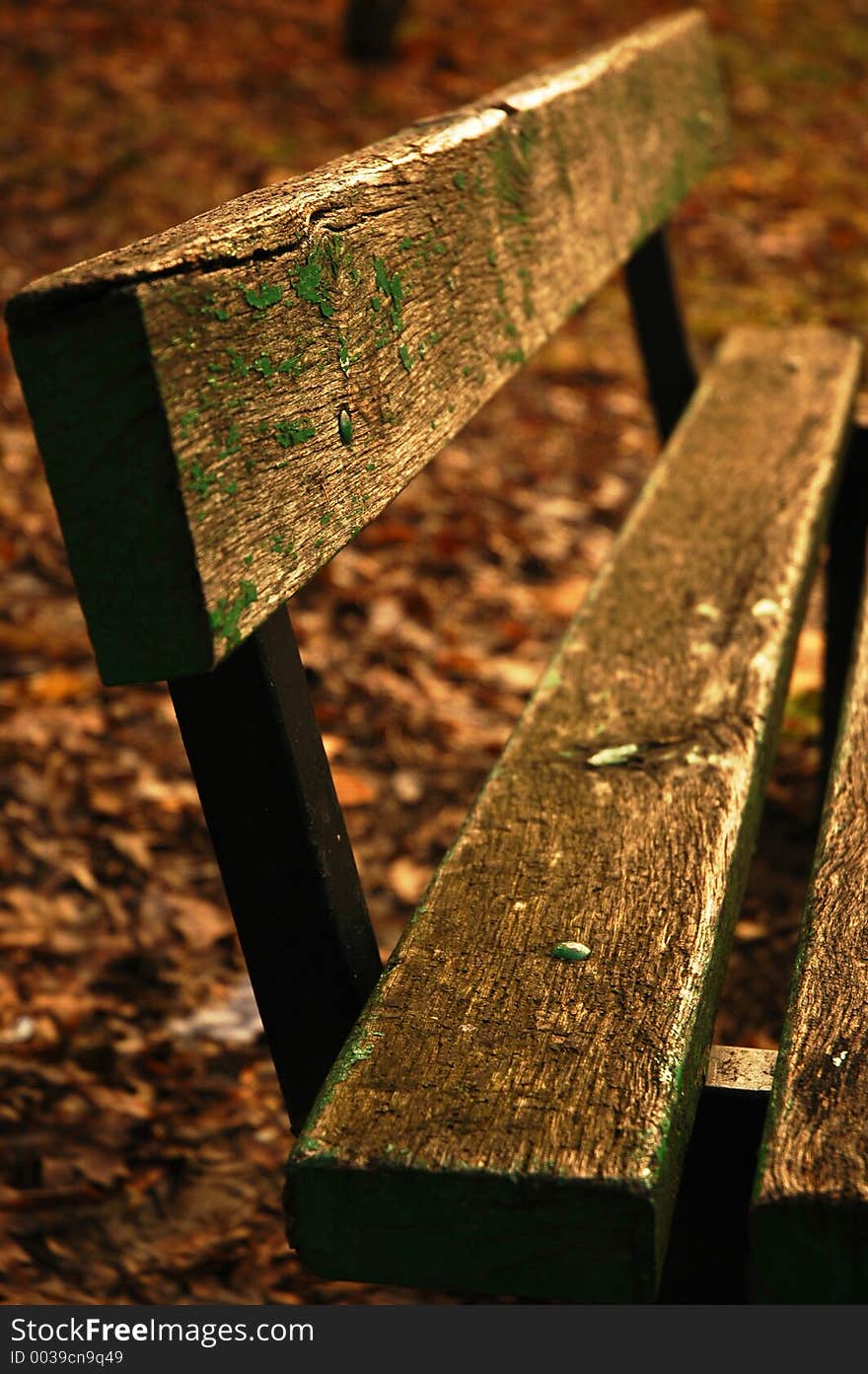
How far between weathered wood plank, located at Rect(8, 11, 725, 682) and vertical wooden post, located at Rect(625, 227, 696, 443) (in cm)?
98

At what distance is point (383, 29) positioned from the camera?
608 cm

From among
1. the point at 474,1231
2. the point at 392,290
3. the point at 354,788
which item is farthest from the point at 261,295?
the point at 354,788

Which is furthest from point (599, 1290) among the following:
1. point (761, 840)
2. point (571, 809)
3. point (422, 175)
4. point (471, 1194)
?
point (761, 840)

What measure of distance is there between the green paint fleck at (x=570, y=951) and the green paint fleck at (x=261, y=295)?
538 millimetres

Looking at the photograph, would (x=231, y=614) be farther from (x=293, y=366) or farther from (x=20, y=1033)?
(x=20, y=1033)

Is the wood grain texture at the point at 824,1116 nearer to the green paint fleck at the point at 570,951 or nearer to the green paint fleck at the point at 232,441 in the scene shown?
the green paint fleck at the point at 570,951

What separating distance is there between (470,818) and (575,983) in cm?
26

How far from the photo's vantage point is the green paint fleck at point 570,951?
1.11 meters

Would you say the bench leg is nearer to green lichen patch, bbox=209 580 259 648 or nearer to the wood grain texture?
the wood grain texture

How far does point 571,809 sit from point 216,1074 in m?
0.98

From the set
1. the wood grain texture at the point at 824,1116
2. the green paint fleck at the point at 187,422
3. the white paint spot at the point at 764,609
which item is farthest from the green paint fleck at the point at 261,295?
the white paint spot at the point at 764,609

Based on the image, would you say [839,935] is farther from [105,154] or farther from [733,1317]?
[105,154]

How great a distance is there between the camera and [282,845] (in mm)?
1074

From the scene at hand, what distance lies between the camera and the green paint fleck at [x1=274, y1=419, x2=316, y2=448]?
100 centimetres
